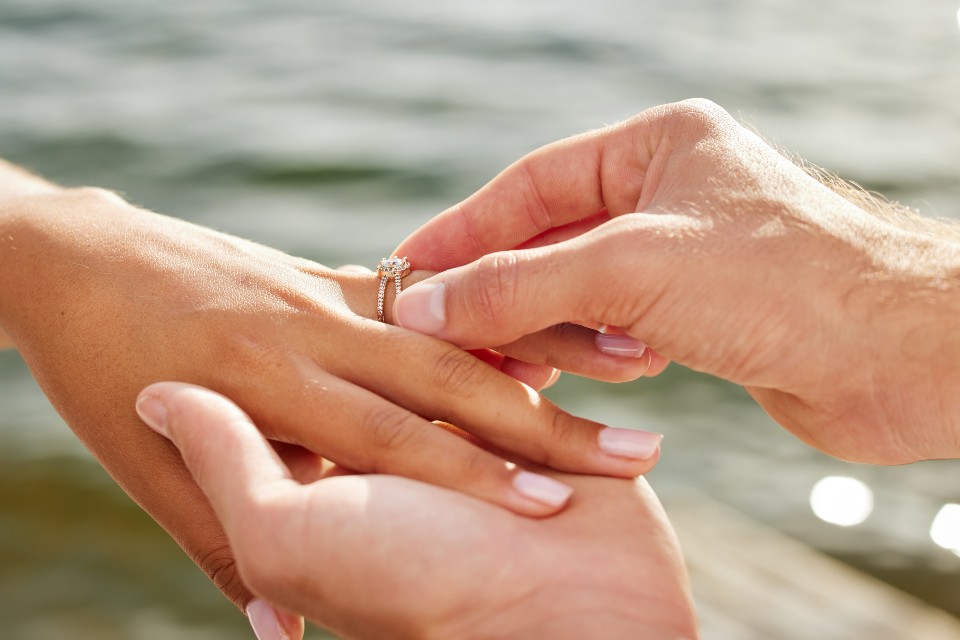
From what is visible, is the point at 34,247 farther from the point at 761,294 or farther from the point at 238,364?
the point at 761,294

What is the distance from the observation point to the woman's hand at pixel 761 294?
1.83 m

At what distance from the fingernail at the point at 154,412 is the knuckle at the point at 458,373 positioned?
531 millimetres

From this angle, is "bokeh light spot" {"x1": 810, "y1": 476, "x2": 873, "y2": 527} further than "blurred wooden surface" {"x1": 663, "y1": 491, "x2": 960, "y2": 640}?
Yes

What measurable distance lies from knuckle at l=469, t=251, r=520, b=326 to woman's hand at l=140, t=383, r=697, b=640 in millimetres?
394

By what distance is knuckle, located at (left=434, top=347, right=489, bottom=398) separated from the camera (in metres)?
1.98

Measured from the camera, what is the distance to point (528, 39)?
6402 mm

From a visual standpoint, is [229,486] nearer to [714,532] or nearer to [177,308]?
[177,308]

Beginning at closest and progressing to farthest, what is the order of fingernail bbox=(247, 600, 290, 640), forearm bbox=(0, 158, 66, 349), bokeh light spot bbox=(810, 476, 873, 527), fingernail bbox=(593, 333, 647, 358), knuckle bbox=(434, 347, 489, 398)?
fingernail bbox=(247, 600, 290, 640) → knuckle bbox=(434, 347, 489, 398) → fingernail bbox=(593, 333, 647, 358) → forearm bbox=(0, 158, 66, 349) → bokeh light spot bbox=(810, 476, 873, 527)

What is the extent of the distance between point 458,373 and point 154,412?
1.94 feet

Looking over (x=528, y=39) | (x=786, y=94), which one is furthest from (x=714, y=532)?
(x=528, y=39)

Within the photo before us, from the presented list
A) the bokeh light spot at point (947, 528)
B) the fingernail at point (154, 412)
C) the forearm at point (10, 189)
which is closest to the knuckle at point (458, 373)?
the fingernail at point (154, 412)

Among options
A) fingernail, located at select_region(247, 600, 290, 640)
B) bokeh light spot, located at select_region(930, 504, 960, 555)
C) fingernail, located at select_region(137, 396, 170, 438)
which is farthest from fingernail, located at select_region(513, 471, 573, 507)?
bokeh light spot, located at select_region(930, 504, 960, 555)

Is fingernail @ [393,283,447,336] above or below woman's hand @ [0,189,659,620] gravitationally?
above

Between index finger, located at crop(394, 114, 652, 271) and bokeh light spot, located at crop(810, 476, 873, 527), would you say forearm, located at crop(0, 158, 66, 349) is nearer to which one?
index finger, located at crop(394, 114, 652, 271)
